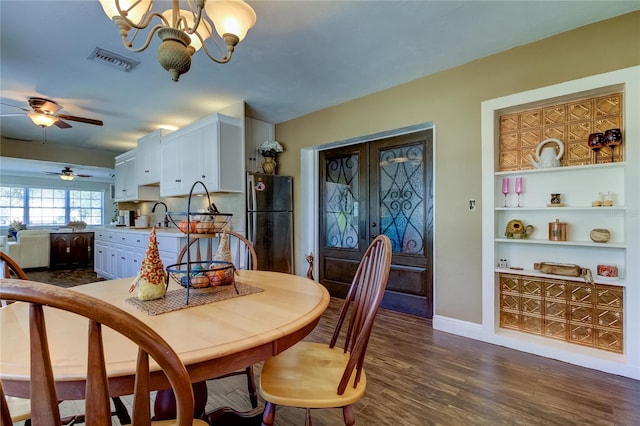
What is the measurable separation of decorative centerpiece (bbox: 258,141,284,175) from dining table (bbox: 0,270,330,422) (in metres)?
3.06

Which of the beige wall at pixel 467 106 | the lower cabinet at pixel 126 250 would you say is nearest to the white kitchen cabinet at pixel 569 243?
the beige wall at pixel 467 106

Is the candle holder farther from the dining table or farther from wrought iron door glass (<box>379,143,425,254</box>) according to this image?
the dining table

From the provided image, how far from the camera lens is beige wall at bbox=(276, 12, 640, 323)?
2.17 m

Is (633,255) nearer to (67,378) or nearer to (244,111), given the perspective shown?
(67,378)

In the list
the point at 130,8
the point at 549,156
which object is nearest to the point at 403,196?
the point at 549,156

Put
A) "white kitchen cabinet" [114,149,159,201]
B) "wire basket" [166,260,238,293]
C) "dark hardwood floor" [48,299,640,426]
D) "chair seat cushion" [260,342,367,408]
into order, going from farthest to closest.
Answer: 1. "white kitchen cabinet" [114,149,159,201]
2. "dark hardwood floor" [48,299,640,426]
3. "wire basket" [166,260,238,293]
4. "chair seat cushion" [260,342,367,408]

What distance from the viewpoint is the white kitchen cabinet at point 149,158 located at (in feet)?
15.9

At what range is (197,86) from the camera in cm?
329

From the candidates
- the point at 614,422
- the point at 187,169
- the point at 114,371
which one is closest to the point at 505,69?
the point at 614,422

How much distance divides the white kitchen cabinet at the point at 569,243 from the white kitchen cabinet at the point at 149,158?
4.73 meters

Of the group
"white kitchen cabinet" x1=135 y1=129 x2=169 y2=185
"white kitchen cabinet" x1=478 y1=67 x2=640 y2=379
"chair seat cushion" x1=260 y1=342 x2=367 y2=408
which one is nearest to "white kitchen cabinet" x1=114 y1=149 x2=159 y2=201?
"white kitchen cabinet" x1=135 y1=129 x2=169 y2=185

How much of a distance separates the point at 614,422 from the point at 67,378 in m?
2.50

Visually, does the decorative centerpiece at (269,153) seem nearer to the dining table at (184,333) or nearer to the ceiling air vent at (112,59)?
the ceiling air vent at (112,59)

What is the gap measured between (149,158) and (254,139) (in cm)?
209
